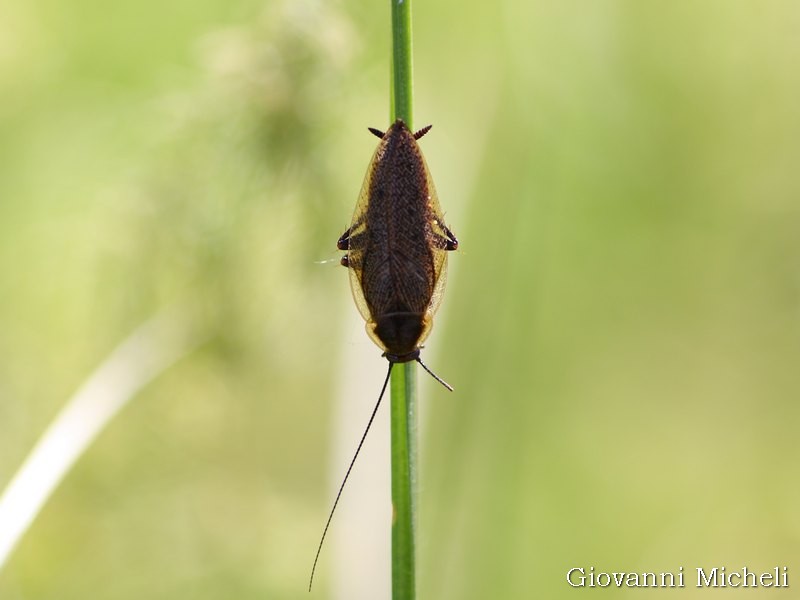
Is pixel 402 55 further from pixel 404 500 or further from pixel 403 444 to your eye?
pixel 404 500

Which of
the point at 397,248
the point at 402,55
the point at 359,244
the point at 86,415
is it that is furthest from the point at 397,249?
the point at 86,415

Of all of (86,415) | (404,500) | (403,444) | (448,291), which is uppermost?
(448,291)

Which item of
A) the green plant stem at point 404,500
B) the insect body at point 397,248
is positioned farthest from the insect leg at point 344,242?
the green plant stem at point 404,500

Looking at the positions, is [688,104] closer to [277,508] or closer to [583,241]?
[583,241]

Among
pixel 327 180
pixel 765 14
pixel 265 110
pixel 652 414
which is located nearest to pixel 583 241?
pixel 652 414

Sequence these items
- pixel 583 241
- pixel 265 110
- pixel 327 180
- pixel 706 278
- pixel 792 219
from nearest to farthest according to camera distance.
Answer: pixel 265 110 → pixel 327 180 → pixel 792 219 → pixel 706 278 → pixel 583 241

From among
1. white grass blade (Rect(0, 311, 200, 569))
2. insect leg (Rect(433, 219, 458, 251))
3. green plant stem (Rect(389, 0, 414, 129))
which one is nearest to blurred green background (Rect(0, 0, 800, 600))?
white grass blade (Rect(0, 311, 200, 569))
